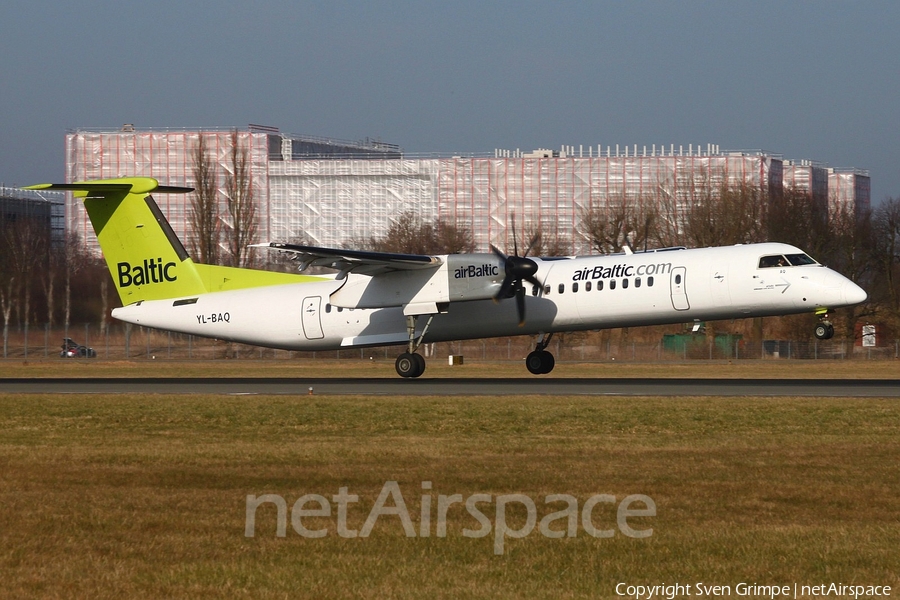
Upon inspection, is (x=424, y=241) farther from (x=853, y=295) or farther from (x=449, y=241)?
(x=853, y=295)

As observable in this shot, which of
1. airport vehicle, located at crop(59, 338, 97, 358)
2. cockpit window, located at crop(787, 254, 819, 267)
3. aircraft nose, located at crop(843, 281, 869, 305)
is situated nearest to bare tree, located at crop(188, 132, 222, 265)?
airport vehicle, located at crop(59, 338, 97, 358)

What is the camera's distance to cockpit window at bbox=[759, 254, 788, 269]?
28.1m

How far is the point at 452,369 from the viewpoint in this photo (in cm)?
4303

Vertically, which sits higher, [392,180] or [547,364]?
[392,180]

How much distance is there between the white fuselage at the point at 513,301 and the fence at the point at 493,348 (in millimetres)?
21183

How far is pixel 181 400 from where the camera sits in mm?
24984

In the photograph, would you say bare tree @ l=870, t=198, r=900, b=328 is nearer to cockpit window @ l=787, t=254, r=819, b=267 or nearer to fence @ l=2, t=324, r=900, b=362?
fence @ l=2, t=324, r=900, b=362

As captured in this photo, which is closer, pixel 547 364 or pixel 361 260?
pixel 361 260

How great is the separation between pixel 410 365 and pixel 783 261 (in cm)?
1119

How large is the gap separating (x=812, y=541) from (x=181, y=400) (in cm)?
1822

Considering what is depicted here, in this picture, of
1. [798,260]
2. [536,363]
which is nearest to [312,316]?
[536,363]

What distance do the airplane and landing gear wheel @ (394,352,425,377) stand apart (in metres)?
0.03

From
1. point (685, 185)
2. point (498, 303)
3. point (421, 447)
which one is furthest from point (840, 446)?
point (685, 185)

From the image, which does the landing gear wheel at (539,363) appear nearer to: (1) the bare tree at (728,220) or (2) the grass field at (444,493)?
(2) the grass field at (444,493)
